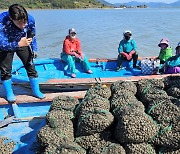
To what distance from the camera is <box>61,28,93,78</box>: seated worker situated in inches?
243

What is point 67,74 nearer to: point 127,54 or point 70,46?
point 70,46

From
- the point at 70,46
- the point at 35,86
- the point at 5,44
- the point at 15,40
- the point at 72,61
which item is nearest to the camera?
the point at 5,44

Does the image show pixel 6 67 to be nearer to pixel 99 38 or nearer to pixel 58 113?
pixel 58 113

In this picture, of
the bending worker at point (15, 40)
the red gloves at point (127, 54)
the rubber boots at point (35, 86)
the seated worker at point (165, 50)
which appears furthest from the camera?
the red gloves at point (127, 54)

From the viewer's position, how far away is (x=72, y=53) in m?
6.26

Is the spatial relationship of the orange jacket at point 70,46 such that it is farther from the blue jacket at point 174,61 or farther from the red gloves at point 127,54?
the blue jacket at point 174,61

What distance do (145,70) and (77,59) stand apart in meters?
1.67

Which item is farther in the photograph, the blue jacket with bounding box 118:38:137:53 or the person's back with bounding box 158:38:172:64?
the blue jacket with bounding box 118:38:137:53

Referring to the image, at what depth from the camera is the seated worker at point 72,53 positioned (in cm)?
618

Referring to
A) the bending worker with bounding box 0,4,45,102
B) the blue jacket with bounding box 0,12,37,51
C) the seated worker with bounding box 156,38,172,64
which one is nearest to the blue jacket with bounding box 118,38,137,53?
the seated worker with bounding box 156,38,172,64

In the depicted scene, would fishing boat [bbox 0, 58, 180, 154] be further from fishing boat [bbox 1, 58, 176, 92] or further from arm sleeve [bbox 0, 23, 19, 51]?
arm sleeve [bbox 0, 23, 19, 51]

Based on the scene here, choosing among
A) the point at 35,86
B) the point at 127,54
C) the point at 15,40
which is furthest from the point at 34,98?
the point at 127,54

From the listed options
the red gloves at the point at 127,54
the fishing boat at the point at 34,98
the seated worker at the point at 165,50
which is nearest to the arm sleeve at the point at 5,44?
the fishing boat at the point at 34,98

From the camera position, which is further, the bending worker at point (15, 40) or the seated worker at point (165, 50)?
the seated worker at point (165, 50)
